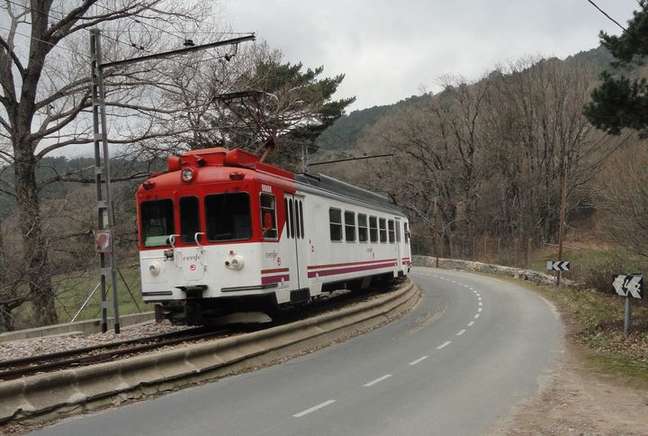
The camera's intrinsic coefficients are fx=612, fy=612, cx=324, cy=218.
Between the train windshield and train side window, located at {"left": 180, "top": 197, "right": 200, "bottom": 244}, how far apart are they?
0.27 meters

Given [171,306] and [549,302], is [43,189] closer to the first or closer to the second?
[171,306]

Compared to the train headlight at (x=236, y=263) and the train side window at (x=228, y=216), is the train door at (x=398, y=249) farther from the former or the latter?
the train headlight at (x=236, y=263)

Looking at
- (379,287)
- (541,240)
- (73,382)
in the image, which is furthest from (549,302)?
(541,240)

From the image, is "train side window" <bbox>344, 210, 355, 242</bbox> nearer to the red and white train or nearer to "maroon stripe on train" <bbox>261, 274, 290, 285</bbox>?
the red and white train

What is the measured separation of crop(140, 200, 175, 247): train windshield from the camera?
12.2 metres

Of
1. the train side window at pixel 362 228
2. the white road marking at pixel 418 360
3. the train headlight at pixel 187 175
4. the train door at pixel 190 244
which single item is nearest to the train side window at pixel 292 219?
the train door at pixel 190 244

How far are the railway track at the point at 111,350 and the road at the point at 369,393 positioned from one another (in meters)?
1.96

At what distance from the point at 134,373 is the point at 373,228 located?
1284cm

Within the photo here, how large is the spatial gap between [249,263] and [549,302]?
16.4m

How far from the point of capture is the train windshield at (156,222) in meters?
12.2

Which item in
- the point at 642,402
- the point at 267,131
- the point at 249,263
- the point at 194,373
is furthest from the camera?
the point at 267,131

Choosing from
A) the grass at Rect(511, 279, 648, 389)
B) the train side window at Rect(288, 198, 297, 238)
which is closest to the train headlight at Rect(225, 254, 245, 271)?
the train side window at Rect(288, 198, 297, 238)

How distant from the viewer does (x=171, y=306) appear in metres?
11.9

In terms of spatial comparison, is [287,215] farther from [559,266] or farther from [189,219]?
[559,266]
